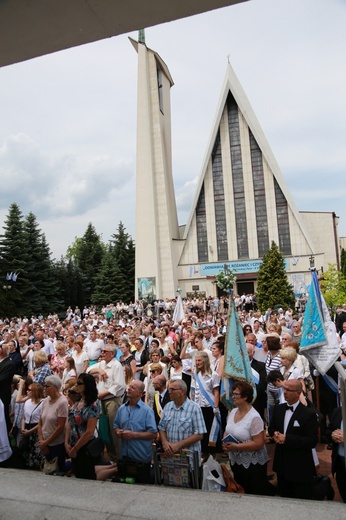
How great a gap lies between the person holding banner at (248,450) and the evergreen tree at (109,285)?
4059cm

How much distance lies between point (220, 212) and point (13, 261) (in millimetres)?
18537

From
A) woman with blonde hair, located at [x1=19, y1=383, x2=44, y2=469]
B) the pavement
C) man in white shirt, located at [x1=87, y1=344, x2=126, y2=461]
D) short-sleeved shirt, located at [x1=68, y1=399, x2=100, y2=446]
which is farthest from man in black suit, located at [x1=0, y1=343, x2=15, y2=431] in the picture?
the pavement

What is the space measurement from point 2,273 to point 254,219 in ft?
72.0

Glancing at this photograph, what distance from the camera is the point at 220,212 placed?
39.8 meters

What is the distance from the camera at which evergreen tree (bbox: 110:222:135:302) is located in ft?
149

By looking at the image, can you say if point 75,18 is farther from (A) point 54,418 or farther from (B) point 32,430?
(B) point 32,430

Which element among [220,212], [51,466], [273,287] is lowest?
[51,466]

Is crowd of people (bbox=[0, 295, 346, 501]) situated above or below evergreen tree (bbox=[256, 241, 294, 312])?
below

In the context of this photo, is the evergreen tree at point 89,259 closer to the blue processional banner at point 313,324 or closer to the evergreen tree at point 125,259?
the evergreen tree at point 125,259

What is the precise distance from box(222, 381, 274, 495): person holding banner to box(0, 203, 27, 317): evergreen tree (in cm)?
3105

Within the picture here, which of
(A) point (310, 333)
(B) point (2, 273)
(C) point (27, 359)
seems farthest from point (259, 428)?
(B) point (2, 273)

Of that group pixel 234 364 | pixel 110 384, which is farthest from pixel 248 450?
pixel 110 384

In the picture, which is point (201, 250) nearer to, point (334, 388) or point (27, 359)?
point (27, 359)

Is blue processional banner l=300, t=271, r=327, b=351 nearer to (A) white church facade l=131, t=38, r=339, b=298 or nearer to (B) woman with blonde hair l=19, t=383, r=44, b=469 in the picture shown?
(B) woman with blonde hair l=19, t=383, r=44, b=469
